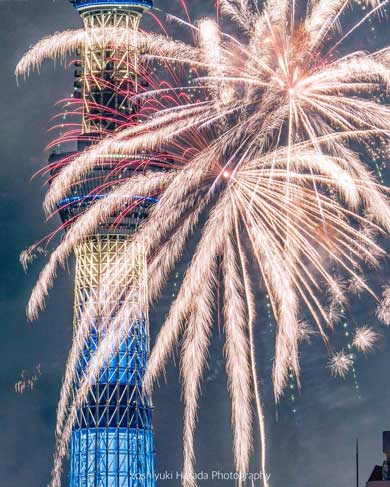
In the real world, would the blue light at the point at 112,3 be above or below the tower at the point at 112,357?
above

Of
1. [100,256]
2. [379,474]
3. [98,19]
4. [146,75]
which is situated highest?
[98,19]

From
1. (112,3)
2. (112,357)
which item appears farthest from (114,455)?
(112,3)

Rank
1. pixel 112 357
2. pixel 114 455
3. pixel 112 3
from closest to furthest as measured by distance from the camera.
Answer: pixel 112 3 → pixel 112 357 → pixel 114 455

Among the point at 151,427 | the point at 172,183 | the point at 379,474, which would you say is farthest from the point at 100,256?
the point at 172,183

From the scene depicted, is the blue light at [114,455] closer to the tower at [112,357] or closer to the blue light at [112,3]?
the tower at [112,357]

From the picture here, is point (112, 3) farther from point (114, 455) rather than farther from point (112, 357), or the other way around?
point (114, 455)

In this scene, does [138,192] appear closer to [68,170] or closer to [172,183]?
[172,183]

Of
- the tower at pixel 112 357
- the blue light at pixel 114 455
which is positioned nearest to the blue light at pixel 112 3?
the tower at pixel 112 357

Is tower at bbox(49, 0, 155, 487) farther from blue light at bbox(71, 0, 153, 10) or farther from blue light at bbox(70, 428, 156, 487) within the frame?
blue light at bbox(71, 0, 153, 10)

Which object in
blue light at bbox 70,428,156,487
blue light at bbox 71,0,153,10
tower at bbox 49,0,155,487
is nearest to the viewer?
blue light at bbox 71,0,153,10

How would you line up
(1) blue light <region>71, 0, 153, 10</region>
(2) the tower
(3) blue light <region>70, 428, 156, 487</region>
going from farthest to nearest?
(3) blue light <region>70, 428, 156, 487</region> < (2) the tower < (1) blue light <region>71, 0, 153, 10</region>

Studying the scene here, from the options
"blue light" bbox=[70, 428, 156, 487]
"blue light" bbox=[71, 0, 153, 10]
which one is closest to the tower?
"blue light" bbox=[70, 428, 156, 487]
